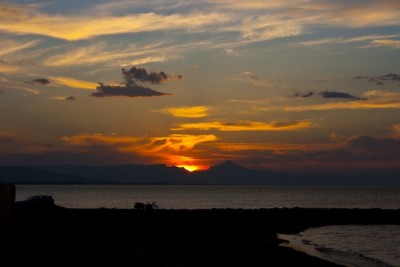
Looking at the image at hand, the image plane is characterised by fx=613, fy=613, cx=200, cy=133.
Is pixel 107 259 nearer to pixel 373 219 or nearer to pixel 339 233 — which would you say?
pixel 339 233

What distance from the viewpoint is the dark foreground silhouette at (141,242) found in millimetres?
26766

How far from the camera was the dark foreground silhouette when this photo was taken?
26.8 metres

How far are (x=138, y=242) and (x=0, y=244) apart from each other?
341 inches

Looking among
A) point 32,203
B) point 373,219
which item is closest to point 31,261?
point 32,203

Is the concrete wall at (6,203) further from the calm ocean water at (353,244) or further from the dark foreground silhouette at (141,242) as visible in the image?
the calm ocean water at (353,244)

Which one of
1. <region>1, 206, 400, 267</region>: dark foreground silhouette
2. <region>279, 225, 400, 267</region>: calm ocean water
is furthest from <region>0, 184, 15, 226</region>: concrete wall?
<region>279, 225, 400, 267</region>: calm ocean water

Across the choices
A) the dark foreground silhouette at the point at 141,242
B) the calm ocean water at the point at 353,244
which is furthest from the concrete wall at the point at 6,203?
the calm ocean water at the point at 353,244

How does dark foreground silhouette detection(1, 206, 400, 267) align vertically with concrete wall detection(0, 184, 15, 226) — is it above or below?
below

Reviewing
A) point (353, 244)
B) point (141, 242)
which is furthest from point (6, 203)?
point (353, 244)

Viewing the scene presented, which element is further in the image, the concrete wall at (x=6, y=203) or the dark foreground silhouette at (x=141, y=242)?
the concrete wall at (x=6, y=203)

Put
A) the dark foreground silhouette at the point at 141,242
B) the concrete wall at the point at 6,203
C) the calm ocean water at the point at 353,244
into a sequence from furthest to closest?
the calm ocean water at the point at 353,244 < the concrete wall at the point at 6,203 < the dark foreground silhouette at the point at 141,242

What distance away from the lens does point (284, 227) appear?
202 feet

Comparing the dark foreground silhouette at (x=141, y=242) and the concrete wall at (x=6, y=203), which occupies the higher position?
the concrete wall at (x=6, y=203)

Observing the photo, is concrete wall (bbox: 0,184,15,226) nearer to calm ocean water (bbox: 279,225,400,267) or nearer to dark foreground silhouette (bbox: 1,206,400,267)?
dark foreground silhouette (bbox: 1,206,400,267)
